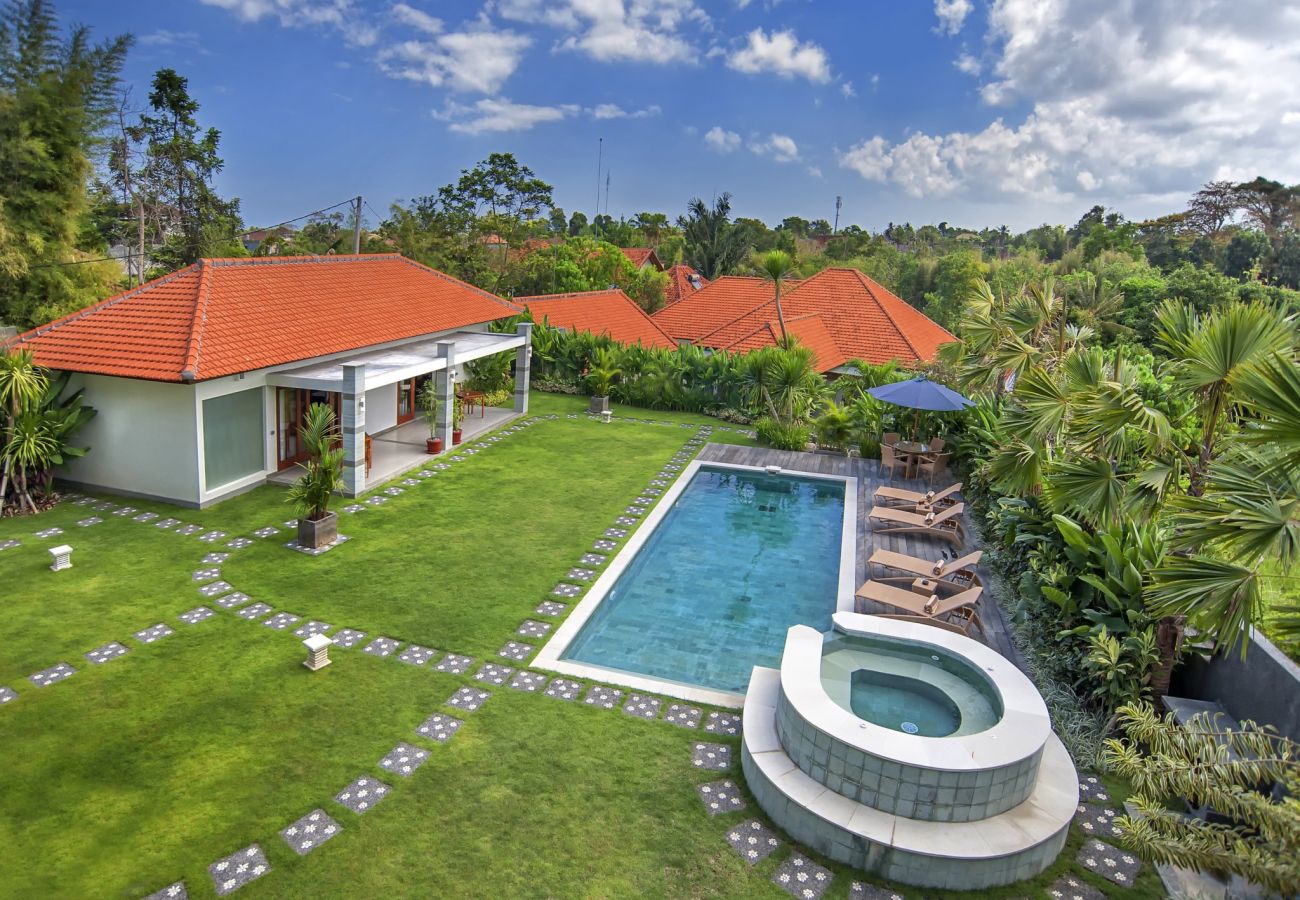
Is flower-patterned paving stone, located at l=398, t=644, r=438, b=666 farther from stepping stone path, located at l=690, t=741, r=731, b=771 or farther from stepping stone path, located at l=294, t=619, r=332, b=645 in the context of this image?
stepping stone path, located at l=690, t=741, r=731, b=771

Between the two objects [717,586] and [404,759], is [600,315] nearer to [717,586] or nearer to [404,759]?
[717,586]

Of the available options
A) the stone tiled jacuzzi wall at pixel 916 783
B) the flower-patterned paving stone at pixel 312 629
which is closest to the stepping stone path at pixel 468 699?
the flower-patterned paving stone at pixel 312 629

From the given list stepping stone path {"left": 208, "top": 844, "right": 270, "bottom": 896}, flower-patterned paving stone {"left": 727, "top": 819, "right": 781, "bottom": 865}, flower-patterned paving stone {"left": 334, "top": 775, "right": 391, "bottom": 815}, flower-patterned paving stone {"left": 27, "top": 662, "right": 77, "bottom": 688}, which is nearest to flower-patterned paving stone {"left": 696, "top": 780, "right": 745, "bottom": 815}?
flower-patterned paving stone {"left": 727, "top": 819, "right": 781, "bottom": 865}

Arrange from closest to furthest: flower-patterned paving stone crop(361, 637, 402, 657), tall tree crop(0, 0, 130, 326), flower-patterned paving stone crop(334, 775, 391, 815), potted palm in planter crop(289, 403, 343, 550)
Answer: flower-patterned paving stone crop(334, 775, 391, 815) → flower-patterned paving stone crop(361, 637, 402, 657) → potted palm in planter crop(289, 403, 343, 550) → tall tree crop(0, 0, 130, 326)

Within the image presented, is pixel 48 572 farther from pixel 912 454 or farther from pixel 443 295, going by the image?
pixel 912 454

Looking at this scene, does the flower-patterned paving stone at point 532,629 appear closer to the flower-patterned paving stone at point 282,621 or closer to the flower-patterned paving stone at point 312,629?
the flower-patterned paving stone at point 312,629

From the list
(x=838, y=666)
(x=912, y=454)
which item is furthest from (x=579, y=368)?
(x=838, y=666)
